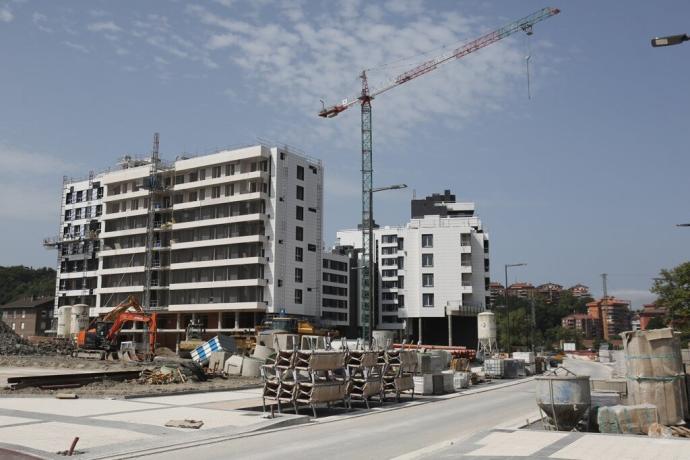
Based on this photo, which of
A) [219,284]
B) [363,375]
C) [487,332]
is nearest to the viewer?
[363,375]

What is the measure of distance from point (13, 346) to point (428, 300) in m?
56.5

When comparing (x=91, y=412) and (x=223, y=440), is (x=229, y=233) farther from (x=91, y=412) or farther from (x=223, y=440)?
(x=223, y=440)

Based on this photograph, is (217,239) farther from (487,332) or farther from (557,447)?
(557,447)

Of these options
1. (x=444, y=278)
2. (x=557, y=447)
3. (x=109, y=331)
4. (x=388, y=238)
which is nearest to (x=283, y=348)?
(x=557, y=447)

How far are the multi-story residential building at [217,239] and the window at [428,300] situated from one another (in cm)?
1821

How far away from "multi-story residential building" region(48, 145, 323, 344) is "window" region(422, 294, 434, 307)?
1821cm

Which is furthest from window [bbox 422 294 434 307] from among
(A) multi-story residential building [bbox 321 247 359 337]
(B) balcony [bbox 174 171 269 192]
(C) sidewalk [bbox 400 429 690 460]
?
(C) sidewalk [bbox 400 429 690 460]

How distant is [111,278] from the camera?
98188 millimetres

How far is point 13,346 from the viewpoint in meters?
64.1

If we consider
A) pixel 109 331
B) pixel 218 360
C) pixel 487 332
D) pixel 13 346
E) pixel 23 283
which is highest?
pixel 23 283

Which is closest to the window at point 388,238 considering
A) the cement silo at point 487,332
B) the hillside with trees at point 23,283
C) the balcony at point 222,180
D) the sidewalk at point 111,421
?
the balcony at point 222,180

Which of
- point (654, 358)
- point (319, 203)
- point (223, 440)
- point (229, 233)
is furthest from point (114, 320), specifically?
point (654, 358)

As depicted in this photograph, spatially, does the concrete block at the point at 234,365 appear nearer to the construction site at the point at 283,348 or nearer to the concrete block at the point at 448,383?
the construction site at the point at 283,348

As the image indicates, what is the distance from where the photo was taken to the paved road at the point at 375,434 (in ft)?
44.7
